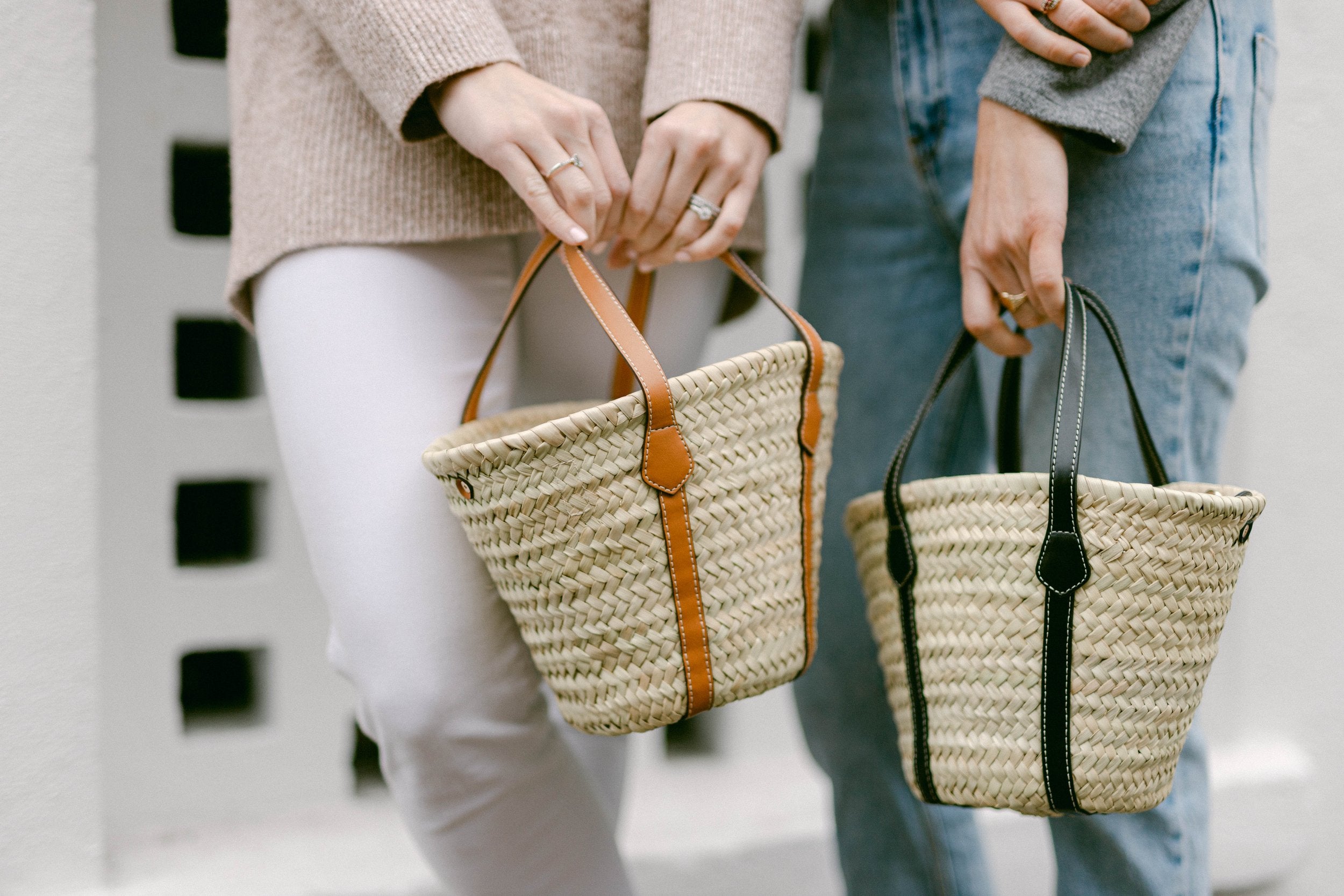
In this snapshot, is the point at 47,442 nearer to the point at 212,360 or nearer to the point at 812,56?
the point at 212,360

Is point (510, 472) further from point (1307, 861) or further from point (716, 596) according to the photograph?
point (1307, 861)

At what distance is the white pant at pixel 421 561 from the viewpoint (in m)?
0.65

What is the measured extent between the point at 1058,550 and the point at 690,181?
1.11 feet

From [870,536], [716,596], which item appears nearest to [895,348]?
[870,536]

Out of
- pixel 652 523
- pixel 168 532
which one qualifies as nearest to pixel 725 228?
pixel 652 523

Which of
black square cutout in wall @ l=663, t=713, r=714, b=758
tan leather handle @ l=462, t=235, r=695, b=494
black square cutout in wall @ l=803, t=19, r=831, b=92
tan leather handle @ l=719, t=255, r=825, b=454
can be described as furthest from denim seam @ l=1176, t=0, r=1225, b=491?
black square cutout in wall @ l=663, t=713, r=714, b=758

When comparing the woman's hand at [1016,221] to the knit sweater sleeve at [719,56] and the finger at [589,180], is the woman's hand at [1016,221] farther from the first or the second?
the finger at [589,180]

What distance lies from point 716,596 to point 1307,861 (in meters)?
1.24

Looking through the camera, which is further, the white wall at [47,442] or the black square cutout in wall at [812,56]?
the black square cutout in wall at [812,56]

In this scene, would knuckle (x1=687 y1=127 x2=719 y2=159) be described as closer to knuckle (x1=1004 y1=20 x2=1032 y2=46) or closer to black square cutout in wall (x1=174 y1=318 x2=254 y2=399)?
knuckle (x1=1004 y1=20 x2=1032 y2=46)

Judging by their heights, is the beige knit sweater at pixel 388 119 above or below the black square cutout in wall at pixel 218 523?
above

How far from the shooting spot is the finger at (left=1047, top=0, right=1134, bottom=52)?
0.61 meters

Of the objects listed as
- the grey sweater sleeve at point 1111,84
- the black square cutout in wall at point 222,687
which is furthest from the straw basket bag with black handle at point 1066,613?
the black square cutout in wall at point 222,687

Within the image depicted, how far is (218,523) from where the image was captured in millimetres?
1217
